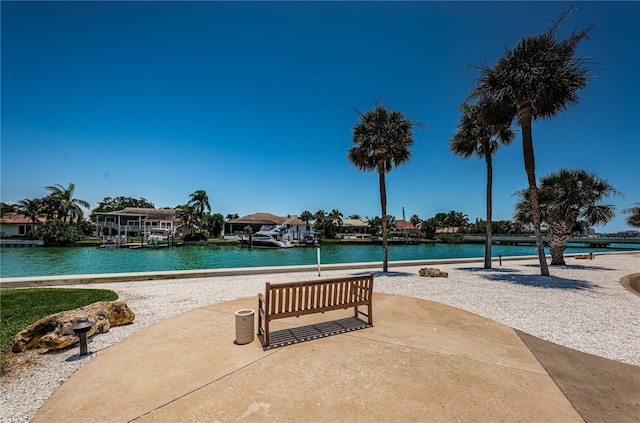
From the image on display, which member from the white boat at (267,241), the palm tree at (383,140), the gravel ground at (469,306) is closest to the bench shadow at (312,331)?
the gravel ground at (469,306)

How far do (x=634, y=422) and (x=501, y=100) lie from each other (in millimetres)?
12045

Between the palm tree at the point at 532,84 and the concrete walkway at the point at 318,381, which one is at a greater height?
the palm tree at the point at 532,84

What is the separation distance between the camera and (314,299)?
5004mm

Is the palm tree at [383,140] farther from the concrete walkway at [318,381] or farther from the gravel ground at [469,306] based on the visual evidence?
the concrete walkway at [318,381]

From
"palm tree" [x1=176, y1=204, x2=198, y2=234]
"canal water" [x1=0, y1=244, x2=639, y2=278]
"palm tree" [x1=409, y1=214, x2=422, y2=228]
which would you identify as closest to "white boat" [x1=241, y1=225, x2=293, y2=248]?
"canal water" [x1=0, y1=244, x2=639, y2=278]

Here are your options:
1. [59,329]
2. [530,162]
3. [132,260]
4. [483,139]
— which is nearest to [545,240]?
[483,139]

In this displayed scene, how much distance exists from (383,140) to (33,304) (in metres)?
13.0

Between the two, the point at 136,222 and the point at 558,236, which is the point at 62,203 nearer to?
the point at 136,222

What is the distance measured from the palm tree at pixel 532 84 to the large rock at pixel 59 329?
581 inches

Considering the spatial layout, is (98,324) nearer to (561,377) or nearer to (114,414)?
(114,414)

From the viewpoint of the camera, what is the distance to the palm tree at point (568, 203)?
14.8m

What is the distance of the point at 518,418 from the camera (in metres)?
2.76

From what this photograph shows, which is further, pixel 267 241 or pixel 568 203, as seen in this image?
pixel 267 241

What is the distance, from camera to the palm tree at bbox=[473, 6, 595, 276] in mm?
10914
